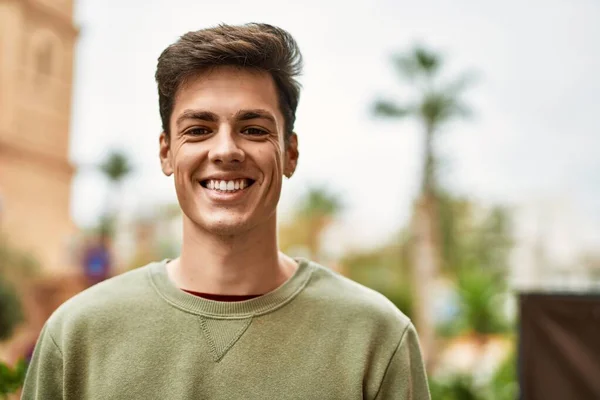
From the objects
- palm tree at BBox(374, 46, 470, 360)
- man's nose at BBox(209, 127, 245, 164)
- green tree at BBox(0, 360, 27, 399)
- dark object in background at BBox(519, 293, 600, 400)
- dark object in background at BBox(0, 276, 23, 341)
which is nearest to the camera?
man's nose at BBox(209, 127, 245, 164)

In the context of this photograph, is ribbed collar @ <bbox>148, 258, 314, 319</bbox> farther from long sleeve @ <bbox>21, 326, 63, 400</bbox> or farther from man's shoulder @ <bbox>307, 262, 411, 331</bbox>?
long sleeve @ <bbox>21, 326, 63, 400</bbox>

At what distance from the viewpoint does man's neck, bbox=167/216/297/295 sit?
1.43 metres

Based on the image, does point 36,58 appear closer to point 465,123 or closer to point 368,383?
point 465,123

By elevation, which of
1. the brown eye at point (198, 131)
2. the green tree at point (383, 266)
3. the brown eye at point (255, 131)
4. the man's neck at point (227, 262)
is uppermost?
the brown eye at point (255, 131)

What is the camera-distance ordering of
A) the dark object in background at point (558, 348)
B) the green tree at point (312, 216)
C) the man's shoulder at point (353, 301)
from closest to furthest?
the man's shoulder at point (353, 301)
the dark object in background at point (558, 348)
the green tree at point (312, 216)

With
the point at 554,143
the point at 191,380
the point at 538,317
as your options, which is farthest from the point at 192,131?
the point at 554,143

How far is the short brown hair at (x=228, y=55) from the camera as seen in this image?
137 centimetres

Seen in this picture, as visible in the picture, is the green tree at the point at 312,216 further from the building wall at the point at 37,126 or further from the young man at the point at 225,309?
the young man at the point at 225,309

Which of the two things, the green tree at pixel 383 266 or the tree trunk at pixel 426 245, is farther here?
the green tree at pixel 383 266

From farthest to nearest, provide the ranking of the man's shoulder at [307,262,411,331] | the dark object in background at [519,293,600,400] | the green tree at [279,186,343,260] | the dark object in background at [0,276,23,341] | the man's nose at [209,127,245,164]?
the green tree at [279,186,343,260] → the dark object in background at [0,276,23,341] → the dark object in background at [519,293,600,400] → the man's shoulder at [307,262,411,331] → the man's nose at [209,127,245,164]

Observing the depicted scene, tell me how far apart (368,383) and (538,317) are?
2.40 metres

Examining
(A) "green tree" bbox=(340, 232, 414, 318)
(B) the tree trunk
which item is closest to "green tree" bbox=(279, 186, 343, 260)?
(A) "green tree" bbox=(340, 232, 414, 318)

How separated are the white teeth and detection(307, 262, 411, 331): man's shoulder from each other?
0.93 feet

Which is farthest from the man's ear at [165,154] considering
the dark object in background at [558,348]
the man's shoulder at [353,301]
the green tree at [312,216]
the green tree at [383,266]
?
the green tree at [312,216]
